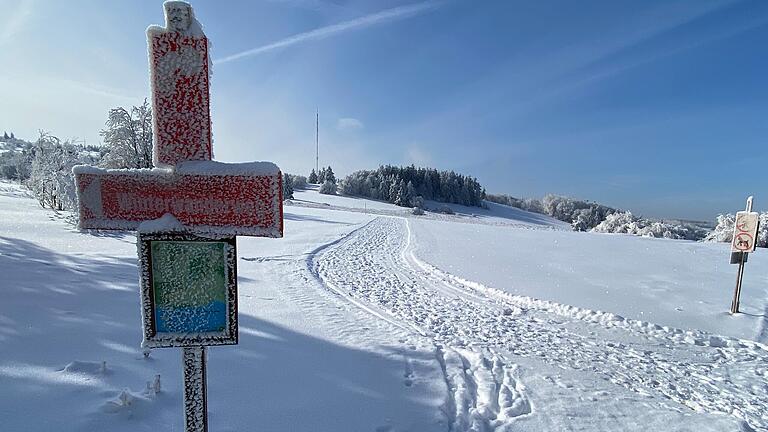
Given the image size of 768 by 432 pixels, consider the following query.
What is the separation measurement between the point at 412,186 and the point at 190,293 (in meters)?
75.3

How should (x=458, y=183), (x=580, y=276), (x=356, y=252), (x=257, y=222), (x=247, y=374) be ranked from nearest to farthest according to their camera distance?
(x=257, y=222)
(x=247, y=374)
(x=580, y=276)
(x=356, y=252)
(x=458, y=183)

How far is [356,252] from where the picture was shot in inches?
528

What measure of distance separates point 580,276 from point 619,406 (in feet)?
24.1

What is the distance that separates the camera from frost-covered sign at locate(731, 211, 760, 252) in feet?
23.5

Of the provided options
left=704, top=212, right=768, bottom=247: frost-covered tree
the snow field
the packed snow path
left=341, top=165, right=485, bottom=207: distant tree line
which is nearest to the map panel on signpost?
the snow field

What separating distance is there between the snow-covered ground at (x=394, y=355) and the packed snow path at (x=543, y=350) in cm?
3

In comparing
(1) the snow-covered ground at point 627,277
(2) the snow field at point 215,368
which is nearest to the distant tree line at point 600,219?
(1) the snow-covered ground at point 627,277

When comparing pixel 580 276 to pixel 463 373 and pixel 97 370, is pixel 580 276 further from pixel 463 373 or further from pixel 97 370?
pixel 97 370

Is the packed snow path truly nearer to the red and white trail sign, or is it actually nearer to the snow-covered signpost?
the snow-covered signpost

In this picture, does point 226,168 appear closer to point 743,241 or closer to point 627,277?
point 743,241

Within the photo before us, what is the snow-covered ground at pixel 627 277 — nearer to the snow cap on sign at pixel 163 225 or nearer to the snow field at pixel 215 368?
the snow field at pixel 215 368

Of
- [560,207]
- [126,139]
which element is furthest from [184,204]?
[560,207]

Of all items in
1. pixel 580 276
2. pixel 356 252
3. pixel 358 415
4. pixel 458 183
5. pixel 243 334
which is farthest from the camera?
pixel 458 183

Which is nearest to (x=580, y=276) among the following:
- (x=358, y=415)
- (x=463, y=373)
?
(x=463, y=373)
